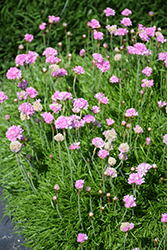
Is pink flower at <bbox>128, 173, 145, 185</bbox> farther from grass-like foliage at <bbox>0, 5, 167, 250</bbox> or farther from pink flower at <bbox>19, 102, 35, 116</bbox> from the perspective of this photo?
pink flower at <bbox>19, 102, 35, 116</bbox>

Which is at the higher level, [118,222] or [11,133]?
[11,133]

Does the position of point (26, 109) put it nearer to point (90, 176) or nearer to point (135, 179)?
point (90, 176)

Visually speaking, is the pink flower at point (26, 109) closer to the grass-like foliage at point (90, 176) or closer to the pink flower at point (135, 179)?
the grass-like foliage at point (90, 176)

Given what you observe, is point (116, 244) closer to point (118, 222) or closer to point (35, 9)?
point (118, 222)

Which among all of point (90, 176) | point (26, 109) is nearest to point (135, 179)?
point (90, 176)

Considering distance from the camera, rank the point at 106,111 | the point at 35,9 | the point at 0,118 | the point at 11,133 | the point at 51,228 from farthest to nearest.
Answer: the point at 35,9 → the point at 0,118 → the point at 106,111 → the point at 51,228 → the point at 11,133

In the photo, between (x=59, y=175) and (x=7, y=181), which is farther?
(x=7, y=181)

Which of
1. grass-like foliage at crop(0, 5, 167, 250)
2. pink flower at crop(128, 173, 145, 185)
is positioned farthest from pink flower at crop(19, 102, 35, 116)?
pink flower at crop(128, 173, 145, 185)

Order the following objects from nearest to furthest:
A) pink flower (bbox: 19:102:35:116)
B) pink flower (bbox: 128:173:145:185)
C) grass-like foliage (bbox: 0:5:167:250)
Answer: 1. pink flower (bbox: 128:173:145:185)
2. grass-like foliage (bbox: 0:5:167:250)
3. pink flower (bbox: 19:102:35:116)

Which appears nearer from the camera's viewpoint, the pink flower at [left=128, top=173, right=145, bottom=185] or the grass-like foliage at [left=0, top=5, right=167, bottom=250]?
the pink flower at [left=128, top=173, right=145, bottom=185]

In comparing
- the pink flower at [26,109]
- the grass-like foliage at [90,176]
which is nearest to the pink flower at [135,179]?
the grass-like foliage at [90,176]

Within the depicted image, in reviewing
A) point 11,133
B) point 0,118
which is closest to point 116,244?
point 11,133

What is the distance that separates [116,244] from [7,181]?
1331 mm

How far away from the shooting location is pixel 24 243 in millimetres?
2615
